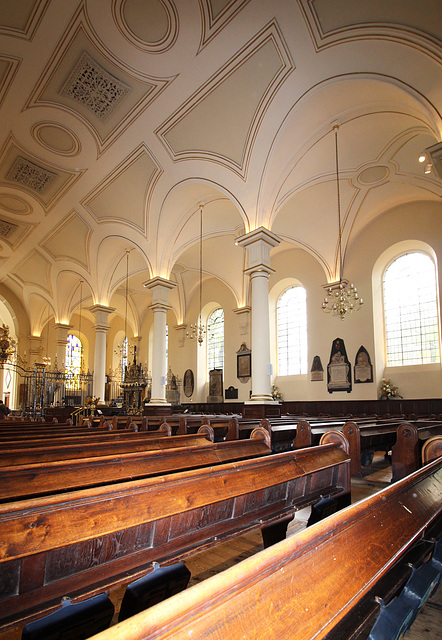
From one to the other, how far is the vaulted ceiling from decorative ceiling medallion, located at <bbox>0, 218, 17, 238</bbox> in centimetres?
7

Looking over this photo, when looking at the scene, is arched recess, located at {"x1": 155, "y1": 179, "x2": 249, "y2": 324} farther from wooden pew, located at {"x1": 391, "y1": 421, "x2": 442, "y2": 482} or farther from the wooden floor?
the wooden floor

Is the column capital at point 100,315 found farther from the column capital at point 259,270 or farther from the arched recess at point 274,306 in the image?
the column capital at point 259,270

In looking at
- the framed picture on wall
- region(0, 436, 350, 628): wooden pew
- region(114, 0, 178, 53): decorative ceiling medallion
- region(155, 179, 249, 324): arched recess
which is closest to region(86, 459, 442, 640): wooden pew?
region(0, 436, 350, 628): wooden pew

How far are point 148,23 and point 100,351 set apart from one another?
11.0 metres

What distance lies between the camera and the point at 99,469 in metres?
2.13

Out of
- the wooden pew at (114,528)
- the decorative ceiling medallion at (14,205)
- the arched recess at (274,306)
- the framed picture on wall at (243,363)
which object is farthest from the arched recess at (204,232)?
the wooden pew at (114,528)

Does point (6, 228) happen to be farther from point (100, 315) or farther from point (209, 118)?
point (209, 118)

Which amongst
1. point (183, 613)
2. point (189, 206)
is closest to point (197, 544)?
point (183, 613)

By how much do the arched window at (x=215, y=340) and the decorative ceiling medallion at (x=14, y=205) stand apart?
8679mm

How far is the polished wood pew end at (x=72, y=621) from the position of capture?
131 centimetres

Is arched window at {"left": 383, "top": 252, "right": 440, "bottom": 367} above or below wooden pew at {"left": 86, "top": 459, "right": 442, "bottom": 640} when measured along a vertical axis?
above

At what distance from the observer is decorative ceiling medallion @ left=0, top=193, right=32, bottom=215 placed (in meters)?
11.7

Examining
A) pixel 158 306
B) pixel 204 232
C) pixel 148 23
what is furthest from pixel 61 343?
pixel 148 23

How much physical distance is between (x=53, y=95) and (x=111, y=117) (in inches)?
48.5
